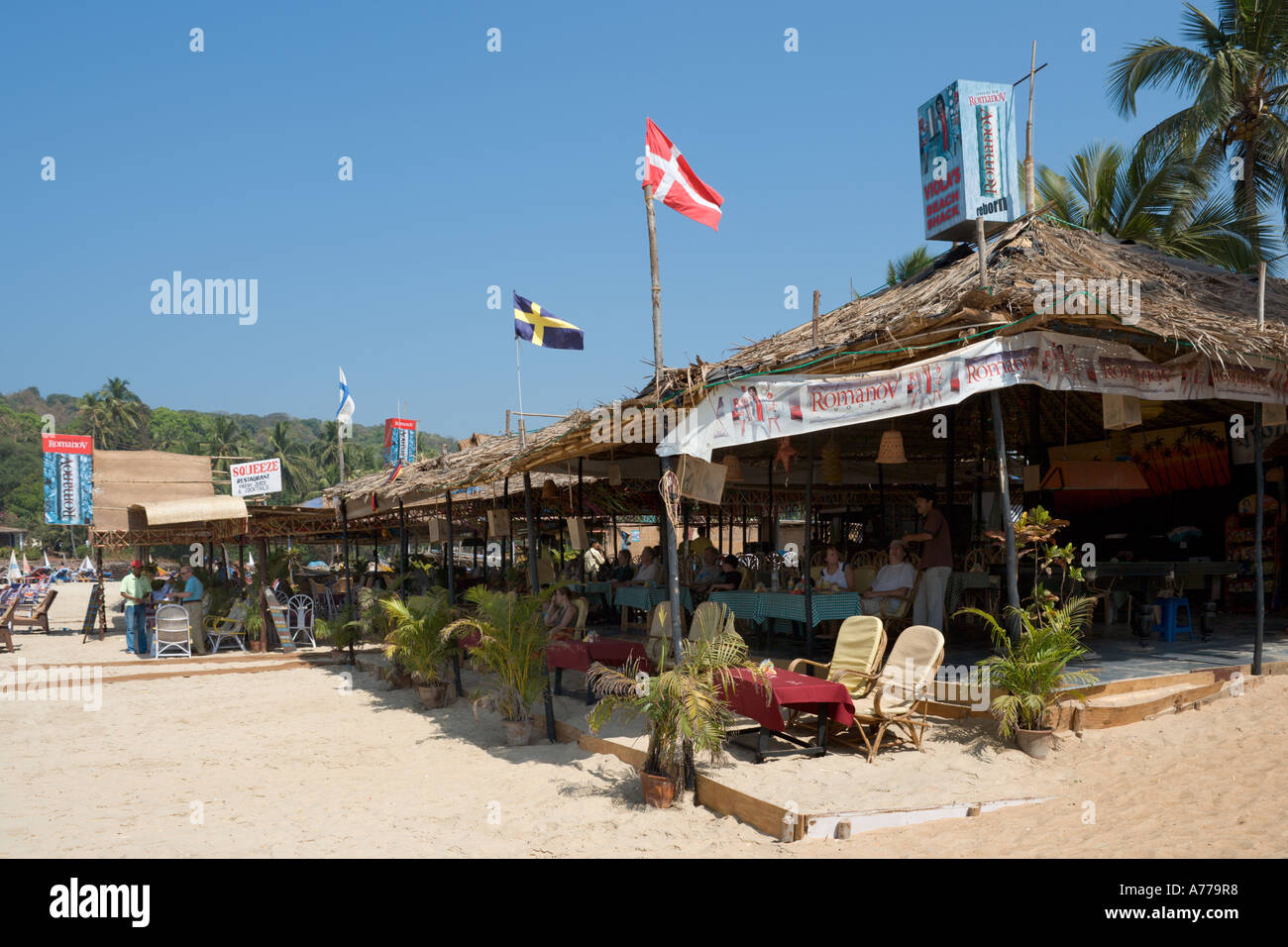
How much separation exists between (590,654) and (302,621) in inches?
436

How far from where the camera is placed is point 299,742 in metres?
9.34

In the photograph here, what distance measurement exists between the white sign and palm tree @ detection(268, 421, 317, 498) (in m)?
52.5

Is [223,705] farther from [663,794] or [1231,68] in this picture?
[1231,68]

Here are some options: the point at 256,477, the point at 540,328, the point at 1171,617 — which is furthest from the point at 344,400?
the point at 1171,617

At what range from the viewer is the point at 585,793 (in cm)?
661

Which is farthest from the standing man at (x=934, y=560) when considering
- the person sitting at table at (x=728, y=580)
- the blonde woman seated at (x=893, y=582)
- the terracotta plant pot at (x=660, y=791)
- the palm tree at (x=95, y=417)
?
the palm tree at (x=95, y=417)

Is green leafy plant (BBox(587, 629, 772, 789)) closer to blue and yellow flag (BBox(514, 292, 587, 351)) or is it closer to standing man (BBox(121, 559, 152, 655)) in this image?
blue and yellow flag (BBox(514, 292, 587, 351))

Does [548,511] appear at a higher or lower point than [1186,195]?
lower

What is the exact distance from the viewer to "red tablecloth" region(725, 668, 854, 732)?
6.26 meters

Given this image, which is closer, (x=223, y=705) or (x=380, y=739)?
(x=380, y=739)

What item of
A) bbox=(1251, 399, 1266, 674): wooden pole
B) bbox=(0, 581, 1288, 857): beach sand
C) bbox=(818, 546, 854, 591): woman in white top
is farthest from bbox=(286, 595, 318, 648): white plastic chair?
bbox=(1251, 399, 1266, 674): wooden pole

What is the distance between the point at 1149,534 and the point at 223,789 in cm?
1280

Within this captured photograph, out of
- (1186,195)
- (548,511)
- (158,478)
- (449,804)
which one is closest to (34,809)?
(449,804)
